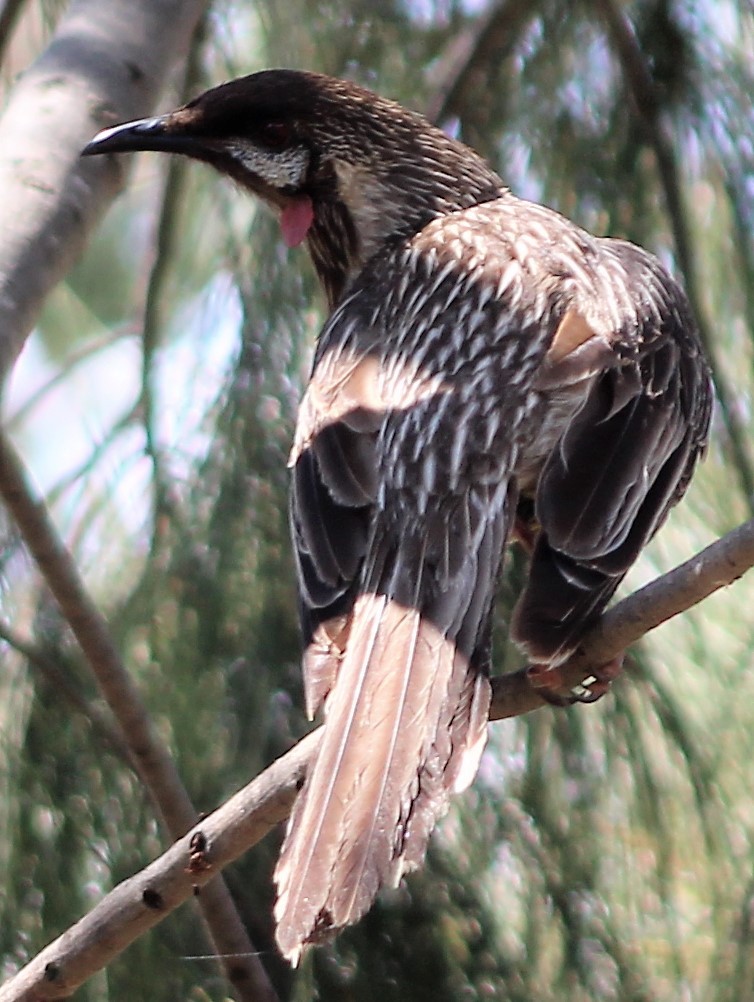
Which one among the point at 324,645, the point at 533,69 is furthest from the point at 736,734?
the point at 533,69

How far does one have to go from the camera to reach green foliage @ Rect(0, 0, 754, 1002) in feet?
8.04

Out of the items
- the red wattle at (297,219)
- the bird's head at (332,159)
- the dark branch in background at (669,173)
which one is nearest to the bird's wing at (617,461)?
the dark branch in background at (669,173)

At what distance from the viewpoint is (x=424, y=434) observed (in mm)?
2102

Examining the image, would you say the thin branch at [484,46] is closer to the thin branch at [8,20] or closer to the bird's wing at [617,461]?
the bird's wing at [617,461]

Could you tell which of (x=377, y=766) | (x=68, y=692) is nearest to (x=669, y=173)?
(x=68, y=692)

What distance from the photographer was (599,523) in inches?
77.2

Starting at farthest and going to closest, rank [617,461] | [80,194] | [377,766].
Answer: [80,194] → [617,461] → [377,766]

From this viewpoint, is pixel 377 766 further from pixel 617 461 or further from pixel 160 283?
pixel 160 283

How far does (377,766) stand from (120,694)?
0.42 metres

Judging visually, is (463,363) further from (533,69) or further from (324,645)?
(533,69)

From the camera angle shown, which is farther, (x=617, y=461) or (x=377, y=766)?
(x=617, y=461)

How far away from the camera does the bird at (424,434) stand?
1.71 m

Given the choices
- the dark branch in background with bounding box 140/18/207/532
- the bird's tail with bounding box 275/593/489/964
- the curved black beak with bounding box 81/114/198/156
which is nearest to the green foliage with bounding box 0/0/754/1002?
the dark branch in background with bounding box 140/18/207/532

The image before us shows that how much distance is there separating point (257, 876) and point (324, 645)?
2.07 ft
